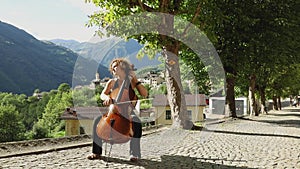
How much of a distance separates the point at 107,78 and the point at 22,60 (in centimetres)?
13837

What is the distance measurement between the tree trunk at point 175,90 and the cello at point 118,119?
7.11m

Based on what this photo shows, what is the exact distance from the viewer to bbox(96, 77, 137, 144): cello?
5.71m

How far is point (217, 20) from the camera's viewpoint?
12.9 m

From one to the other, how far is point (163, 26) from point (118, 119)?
7.36 m

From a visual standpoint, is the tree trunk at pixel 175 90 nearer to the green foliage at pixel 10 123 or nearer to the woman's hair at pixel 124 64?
the woman's hair at pixel 124 64

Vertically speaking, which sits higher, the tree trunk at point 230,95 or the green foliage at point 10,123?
the tree trunk at point 230,95

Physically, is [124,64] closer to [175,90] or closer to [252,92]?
[175,90]

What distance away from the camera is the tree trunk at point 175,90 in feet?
42.1

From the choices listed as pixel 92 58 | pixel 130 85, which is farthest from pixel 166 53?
pixel 130 85

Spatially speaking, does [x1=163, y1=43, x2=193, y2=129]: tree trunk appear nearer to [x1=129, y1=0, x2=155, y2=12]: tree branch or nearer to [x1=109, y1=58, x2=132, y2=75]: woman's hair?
[x1=129, y1=0, x2=155, y2=12]: tree branch

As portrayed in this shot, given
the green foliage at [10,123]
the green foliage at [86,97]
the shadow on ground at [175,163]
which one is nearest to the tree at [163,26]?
the green foliage at [86,97]

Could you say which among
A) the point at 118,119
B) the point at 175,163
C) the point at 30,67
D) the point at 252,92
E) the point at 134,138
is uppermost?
the point at 30,67

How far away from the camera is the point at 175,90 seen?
13.0m

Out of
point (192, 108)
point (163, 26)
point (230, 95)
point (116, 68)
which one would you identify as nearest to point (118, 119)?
point (116, 68)
